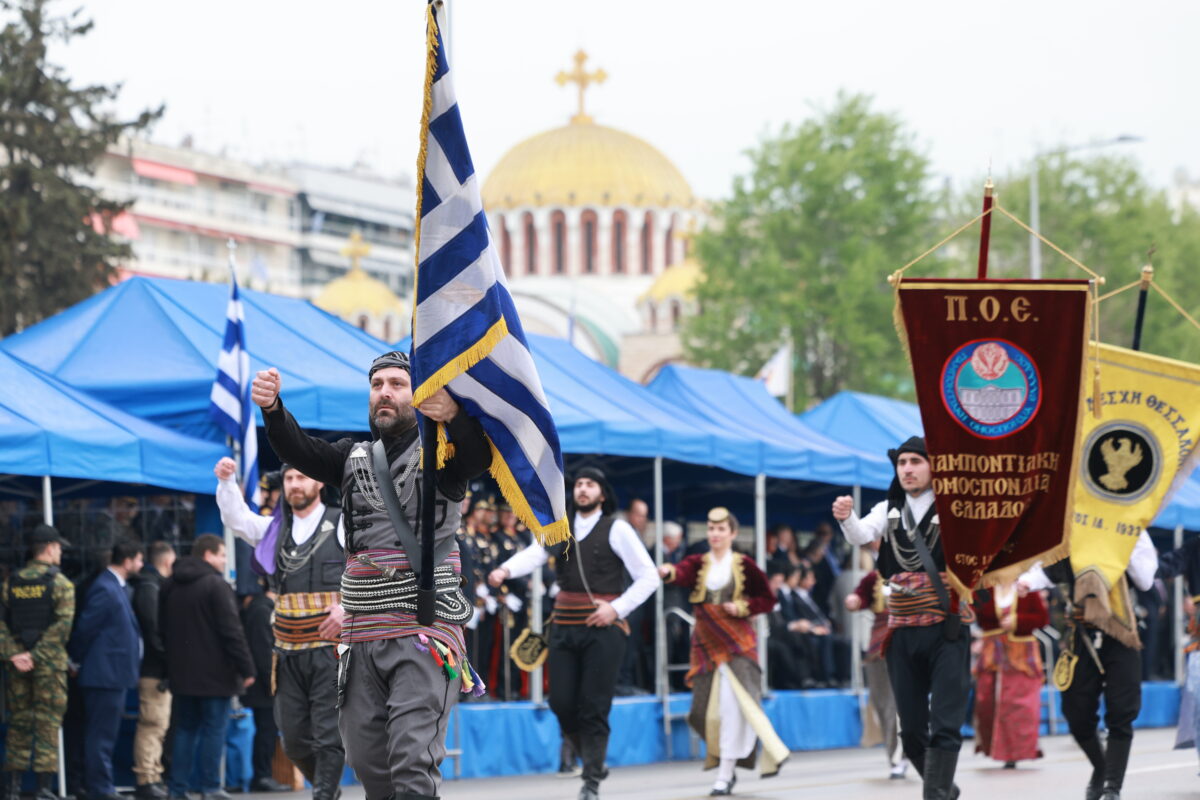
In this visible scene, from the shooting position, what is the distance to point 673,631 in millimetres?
18453

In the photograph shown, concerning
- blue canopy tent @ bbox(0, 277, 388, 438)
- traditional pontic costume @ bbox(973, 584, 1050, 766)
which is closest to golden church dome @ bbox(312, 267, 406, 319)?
blue canopy tent @ bbox(0, 277, 388, 438)

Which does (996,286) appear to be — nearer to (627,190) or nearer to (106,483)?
(106,483)

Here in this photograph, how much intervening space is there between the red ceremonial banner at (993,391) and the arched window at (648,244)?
3162 inches

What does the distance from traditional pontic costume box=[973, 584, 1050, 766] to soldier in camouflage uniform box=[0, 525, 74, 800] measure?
734 cm

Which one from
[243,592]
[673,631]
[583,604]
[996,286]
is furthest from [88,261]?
[996,286]

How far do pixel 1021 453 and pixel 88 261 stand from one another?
24.8 m

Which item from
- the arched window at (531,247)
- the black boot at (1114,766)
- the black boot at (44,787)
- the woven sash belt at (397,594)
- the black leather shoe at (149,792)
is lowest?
the black leather shoe at (149,792)

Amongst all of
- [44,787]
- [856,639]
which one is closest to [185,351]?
[44,787]

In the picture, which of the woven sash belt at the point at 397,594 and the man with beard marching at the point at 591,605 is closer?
the woven sash belt at the point at 397,594

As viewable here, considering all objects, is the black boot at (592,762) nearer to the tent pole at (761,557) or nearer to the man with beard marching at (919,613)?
the man with beard marching at (919,613)

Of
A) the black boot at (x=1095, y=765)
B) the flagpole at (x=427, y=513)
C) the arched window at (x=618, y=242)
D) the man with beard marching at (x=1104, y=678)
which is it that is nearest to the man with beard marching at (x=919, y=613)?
the man with beard marching at (x=1104, y=678)

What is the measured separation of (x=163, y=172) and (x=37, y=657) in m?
85.1

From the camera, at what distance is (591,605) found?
1245 cm

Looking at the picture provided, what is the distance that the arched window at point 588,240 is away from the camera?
89312 millimetres
